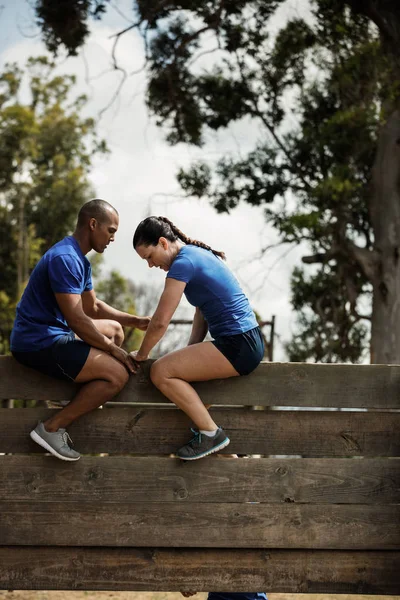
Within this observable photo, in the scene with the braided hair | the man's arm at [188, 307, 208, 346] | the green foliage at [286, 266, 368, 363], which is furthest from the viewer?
the green foliage at [286, 266, 368, 363]

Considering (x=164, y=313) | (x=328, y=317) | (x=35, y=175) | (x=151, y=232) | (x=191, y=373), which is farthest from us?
(x=35, y=175)

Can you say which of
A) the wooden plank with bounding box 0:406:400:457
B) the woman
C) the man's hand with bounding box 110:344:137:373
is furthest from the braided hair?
the wooden plank with bounding box 0:406:400:457

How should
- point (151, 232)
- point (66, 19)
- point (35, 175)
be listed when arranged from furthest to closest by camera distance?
point (35, 175) < point (66, 19) < point (151, 232)

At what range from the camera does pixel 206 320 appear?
5.00 metres

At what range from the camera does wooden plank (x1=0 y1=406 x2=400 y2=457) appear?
189 inches

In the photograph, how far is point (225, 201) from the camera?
15633 millimetres

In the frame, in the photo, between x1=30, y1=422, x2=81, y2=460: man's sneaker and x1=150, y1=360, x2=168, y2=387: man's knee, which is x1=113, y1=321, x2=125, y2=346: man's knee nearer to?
x1=150, y1=360, x2=168, y2=387: man's knee

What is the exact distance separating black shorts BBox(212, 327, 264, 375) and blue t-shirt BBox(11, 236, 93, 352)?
861 millimetres

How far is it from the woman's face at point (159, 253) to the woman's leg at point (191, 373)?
523mm

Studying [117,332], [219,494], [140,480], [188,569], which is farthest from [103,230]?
[188,569]

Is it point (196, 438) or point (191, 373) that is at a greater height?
point (191, 373)

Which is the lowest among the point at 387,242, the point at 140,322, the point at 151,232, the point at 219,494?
the point at 219,494

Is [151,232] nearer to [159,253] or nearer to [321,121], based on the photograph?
[159,253]

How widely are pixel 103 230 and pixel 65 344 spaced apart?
2.33ft
